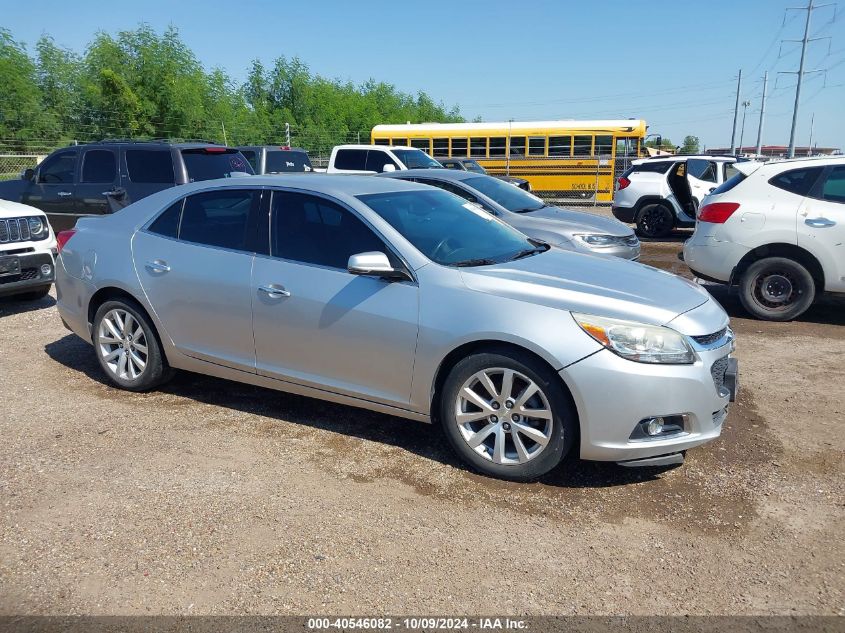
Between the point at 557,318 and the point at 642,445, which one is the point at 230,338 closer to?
the point at 557,318

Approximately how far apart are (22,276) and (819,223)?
839 cm

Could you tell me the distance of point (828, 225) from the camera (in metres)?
6.85

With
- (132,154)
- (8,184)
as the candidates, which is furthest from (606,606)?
(8,184)

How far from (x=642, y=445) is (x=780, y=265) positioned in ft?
15.3

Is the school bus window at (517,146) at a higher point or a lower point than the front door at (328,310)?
higher

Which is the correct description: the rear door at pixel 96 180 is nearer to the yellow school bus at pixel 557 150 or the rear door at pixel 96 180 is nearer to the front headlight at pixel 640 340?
the front headlight at pixel 640 340

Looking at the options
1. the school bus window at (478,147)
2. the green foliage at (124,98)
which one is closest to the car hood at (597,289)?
the school bus window at (478,147)

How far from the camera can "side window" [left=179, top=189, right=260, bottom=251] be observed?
4.63 metres

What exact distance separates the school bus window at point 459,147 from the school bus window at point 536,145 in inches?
101

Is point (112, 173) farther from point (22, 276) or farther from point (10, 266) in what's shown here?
point (10, 266)

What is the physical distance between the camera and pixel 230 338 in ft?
15.0

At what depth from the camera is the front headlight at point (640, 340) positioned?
11.5 ft

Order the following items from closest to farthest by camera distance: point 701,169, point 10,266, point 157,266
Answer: point 157,266, point 10,266, point 701,169

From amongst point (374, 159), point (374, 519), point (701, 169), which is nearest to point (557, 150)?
point (374, 159)
